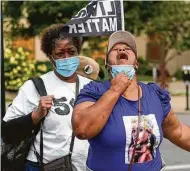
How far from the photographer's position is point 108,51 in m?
2.71

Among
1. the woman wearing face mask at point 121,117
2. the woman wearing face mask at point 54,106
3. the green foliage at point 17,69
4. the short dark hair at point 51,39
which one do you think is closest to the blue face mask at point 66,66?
the woman wearing face mask at point 54,106

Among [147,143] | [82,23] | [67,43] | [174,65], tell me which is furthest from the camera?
[174,65]

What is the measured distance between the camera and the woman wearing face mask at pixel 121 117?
2.49 m

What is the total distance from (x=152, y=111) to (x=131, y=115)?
0.14 metres

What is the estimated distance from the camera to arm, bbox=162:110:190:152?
2.88m

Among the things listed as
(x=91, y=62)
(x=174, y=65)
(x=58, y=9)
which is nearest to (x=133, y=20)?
(x=58, y=9)

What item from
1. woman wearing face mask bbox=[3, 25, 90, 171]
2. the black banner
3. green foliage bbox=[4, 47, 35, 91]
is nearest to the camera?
woman wearing face mask bbox=[3, 25, 90, 171]

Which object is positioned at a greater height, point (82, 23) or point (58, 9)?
point (58, 9)

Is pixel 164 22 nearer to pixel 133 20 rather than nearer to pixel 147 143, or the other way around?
pixel 133 20

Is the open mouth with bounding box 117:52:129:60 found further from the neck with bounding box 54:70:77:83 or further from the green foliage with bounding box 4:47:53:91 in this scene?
the green foliage with bounding box 4:47:53:91

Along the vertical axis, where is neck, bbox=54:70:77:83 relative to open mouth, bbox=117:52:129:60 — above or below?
below

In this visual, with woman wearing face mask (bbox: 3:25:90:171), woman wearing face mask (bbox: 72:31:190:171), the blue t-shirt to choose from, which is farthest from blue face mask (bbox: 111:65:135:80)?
woman wearing face mask (bbox: 3:25:90:171)

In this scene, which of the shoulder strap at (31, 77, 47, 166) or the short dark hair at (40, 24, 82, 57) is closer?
the shoulder strap at (31, 77, 47, 166)

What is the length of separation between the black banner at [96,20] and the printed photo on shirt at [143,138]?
4.49ft
